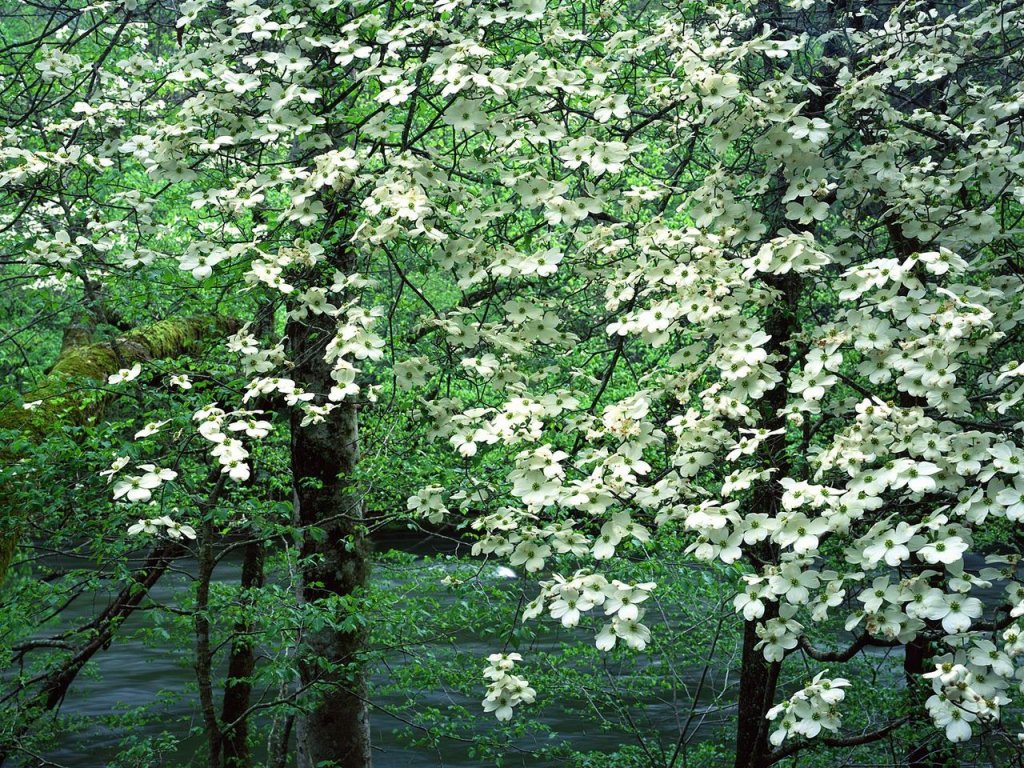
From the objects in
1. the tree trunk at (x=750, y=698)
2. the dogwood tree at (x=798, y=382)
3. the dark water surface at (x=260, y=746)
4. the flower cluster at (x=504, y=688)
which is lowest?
the dark water surface at (x=260, y=746)

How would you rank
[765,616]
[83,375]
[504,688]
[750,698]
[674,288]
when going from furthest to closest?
1. [83,375]
2. [750,698]
3. [765,616]
4. [674,288]
5. [504,688]

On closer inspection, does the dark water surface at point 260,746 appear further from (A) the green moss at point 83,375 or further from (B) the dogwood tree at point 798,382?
(B) the dogwood tree at point 798,382

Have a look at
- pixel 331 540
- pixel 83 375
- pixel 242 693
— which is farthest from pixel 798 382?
pixel 242 693

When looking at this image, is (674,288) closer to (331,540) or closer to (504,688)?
(504,688)

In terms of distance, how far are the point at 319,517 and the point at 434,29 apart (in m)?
2.83

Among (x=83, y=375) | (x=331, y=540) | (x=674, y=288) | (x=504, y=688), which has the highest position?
(x=83, y=375)

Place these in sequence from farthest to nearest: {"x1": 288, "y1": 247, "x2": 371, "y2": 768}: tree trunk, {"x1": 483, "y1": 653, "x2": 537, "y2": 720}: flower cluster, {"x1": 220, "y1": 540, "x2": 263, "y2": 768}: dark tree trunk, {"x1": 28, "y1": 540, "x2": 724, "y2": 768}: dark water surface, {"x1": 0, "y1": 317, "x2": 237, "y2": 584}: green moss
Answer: {"x1": 28, "y1": 540, "x2": 724, "y2": 768}: dark water surface
{"x1": 220, "y1": 540, "x2": 263, "y2": 768}: dark tree trunk
{"x1": 288, "y1": 247, "x2": 371, "y2": 768}: tree trunk
{"x1": 0, "y1": 317, "x2": 237, "y2": 584}: green moss
{"x1": 483, "y1": 653, "x2": 537, "y2": 720}: flower cluster

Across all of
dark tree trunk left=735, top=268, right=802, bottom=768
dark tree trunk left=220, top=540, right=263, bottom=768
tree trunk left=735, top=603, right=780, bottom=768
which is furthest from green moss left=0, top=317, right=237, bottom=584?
tree trunk left=735, top=603, right=780, bottom=768

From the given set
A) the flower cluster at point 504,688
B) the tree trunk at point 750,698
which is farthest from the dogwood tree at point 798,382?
the tree trunk at point 750,698

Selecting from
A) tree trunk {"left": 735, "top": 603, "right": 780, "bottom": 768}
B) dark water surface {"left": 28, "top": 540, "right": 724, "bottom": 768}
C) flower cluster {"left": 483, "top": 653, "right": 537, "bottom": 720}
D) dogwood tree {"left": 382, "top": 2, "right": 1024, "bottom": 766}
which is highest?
dogwood tree {"left": 382, "top": 2, "right": 1024, "bottom": 766}

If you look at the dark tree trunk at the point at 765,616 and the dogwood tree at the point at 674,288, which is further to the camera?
the dark tree trunk at the point at 765,616

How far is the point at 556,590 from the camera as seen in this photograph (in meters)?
2.79

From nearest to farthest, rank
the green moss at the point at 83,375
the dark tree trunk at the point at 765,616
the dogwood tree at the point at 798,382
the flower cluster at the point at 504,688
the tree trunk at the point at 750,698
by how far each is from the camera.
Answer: the dogwood tree at the point at 798,382, the flower cluster at the point at 504,688, the dark tree trunk at the point at 765,616, the green moss at the point at 83,375, the tree trunk at the point at 750,698

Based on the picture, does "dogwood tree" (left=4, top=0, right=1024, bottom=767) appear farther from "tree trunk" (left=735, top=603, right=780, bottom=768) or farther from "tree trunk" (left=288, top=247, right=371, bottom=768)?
"tree trunk" (left=288, top=247, right=371, bottom=768)
